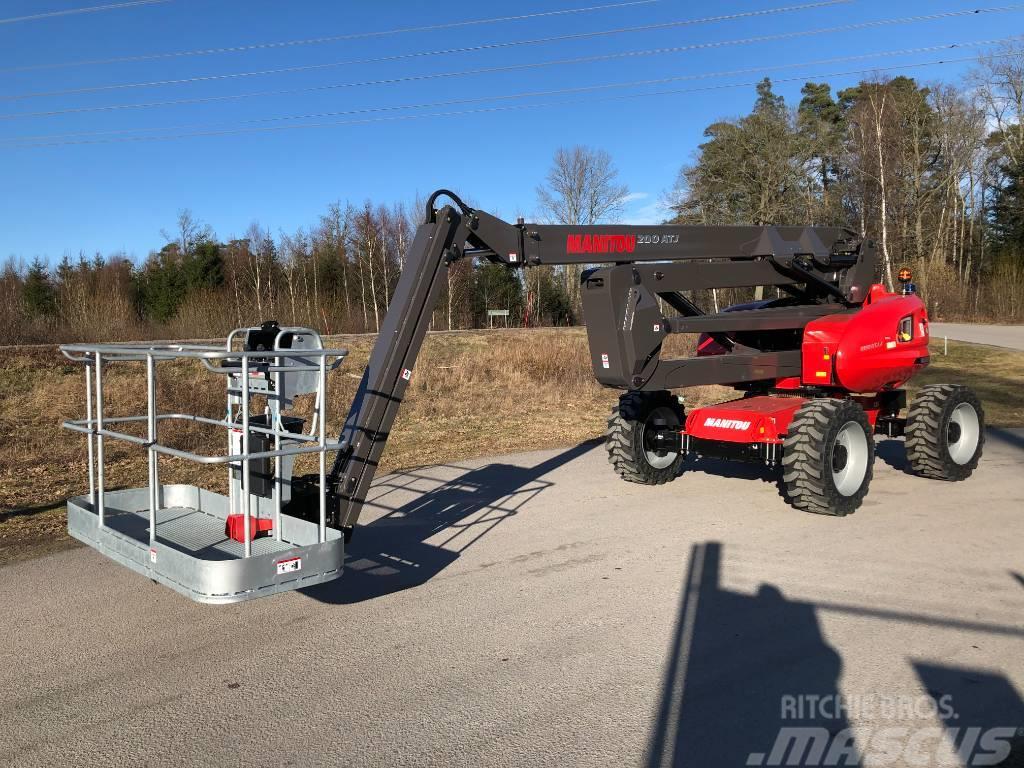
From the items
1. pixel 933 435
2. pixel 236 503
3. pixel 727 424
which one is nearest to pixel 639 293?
pixel 727 424

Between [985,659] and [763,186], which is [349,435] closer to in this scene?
[985,659]

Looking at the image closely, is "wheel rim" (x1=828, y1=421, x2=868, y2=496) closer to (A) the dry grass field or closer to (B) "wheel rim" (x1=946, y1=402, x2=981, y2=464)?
(B) "wheel rim" (x1=946, y1=402, x2=981, y2=464)

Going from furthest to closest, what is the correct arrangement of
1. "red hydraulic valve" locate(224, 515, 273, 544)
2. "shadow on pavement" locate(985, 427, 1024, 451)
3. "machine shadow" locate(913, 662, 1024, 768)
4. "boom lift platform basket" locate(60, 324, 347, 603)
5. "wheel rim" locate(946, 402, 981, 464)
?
"shadow on pavement" locate(985, 427, 1024, 451) → "wheel rim" locate(946, 402, 981, 464) → "red hydraulic valve" locate(224, 515, 273, 544) → "boom lift platform basket" locate(60, 324, 347, 603) → "machine shadow" locate(913, 662, 1024, 768)

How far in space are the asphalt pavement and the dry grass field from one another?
9.18ft

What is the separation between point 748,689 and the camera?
173 inches

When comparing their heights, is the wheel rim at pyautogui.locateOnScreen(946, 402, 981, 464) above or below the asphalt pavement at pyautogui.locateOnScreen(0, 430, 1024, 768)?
above

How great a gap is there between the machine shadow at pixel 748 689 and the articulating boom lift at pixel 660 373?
6.99 ft

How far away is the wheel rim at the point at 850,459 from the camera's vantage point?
842cm

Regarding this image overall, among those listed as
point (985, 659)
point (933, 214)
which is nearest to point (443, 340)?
point (985, 659)

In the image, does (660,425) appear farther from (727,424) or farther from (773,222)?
(773,222)

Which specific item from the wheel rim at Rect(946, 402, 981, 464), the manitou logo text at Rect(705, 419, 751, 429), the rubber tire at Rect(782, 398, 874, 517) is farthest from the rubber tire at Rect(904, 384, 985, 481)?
the manitou logo text at Rect(705, 419, 751, 429)

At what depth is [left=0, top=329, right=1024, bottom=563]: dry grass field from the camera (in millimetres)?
10086

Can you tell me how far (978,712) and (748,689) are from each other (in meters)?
1.08

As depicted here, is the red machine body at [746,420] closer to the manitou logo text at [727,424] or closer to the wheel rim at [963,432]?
the manitou logo text at [727,424]
